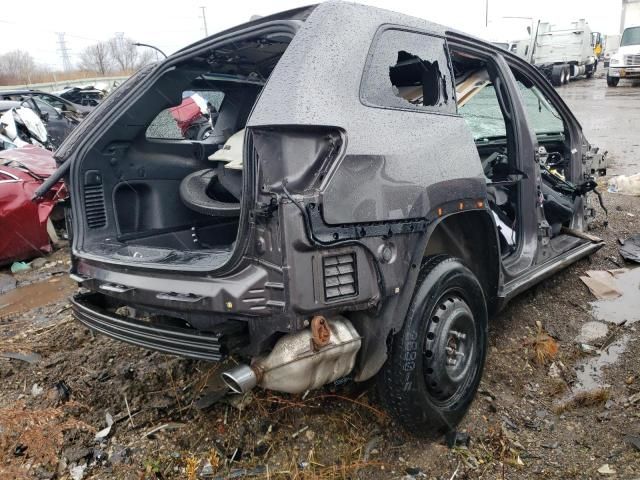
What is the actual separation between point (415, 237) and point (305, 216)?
597 millimetres

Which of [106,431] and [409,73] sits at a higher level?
[409,73]

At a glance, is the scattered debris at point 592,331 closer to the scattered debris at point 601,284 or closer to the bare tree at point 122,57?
the scattered debris at point 601,284

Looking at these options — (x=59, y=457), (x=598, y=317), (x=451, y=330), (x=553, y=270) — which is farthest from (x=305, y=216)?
(x=598, y=317)

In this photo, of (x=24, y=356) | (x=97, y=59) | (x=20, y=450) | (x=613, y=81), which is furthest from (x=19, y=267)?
(x=97, y=59)

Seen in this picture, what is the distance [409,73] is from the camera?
3.00 m

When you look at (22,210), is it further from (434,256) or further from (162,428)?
(434,256)

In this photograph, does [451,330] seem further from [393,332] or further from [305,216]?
[305,216]

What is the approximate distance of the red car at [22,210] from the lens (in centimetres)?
558

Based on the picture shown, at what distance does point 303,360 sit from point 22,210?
15.7ft

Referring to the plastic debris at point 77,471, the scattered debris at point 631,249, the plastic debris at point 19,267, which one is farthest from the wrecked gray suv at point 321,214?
the plastic debris at point 19,267

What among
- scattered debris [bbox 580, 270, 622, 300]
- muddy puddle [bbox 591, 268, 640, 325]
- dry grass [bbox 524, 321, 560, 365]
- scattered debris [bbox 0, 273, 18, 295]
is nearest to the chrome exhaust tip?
dry grass [bbox 524, 321, 560, 365]

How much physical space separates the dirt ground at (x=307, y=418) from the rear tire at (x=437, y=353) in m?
0.19

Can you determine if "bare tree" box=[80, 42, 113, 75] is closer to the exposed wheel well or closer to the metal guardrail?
the metal guardrail

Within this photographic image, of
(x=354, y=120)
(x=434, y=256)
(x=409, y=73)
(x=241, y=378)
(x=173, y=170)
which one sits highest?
(x=409, y=73)
